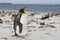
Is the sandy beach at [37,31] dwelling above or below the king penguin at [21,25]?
below

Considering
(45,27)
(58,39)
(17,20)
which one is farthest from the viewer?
(45,27)

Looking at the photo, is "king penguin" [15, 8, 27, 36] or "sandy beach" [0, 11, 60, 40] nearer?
"sandy beach" [0, 11, 60, 40]

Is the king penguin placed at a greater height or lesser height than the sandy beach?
greater

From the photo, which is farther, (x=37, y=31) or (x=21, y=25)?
(x=37, y=31)

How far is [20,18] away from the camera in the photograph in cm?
997

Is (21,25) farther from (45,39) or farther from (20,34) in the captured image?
(45,39)

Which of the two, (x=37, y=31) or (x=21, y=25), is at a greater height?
(x=21, y=25)

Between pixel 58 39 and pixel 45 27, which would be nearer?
pixel 58 39

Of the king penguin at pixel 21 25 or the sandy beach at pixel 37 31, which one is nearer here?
the sandy beach at pixel 37 31

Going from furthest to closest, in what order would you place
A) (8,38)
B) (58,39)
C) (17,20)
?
1. (17,20)
2. (8,38)
3. (58,39)

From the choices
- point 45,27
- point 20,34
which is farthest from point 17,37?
point 45,27

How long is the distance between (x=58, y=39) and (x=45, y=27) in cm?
367

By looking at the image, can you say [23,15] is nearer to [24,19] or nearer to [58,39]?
[24,19]

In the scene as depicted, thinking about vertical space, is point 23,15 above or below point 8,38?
above
